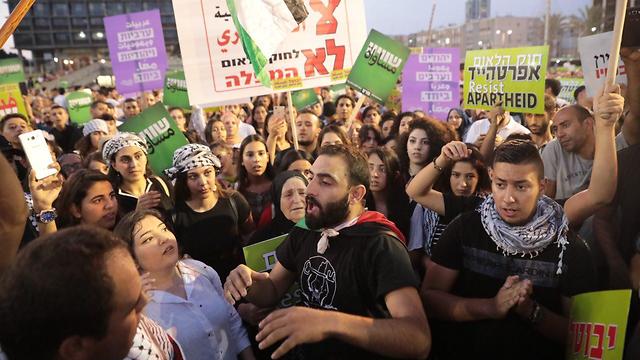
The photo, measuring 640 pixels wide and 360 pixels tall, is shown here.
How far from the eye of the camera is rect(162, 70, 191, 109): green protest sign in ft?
28.7

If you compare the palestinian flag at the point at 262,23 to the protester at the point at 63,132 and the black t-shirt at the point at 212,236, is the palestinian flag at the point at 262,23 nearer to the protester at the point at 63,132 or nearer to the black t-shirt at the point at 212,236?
the black t-shirt at the point at 212,236

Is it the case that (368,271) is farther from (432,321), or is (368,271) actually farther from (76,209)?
(76,209)

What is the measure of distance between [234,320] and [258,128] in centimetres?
669

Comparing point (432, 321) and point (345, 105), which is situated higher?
point (345, 105)

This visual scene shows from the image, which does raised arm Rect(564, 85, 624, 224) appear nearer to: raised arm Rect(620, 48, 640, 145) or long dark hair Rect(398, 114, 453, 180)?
raised arm Rect(620, 48, 640, 145)

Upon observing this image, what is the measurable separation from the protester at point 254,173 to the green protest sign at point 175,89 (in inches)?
179

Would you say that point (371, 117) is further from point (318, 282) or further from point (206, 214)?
point (318, 282)

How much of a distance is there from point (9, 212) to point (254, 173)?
315 centimetres

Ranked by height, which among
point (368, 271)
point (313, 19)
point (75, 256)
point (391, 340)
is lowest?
point (391, 340)

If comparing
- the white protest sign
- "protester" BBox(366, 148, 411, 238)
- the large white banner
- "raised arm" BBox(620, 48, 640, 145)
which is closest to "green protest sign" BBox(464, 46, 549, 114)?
the white protest sign

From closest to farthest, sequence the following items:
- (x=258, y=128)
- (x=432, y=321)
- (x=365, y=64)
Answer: (x=432, y=321), (x=365, y=64), (x=258, y=128)

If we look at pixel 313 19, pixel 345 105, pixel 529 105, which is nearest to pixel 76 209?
pixel 313 19

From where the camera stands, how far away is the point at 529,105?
17.3 ft

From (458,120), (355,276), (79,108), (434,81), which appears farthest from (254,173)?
(79,108)
